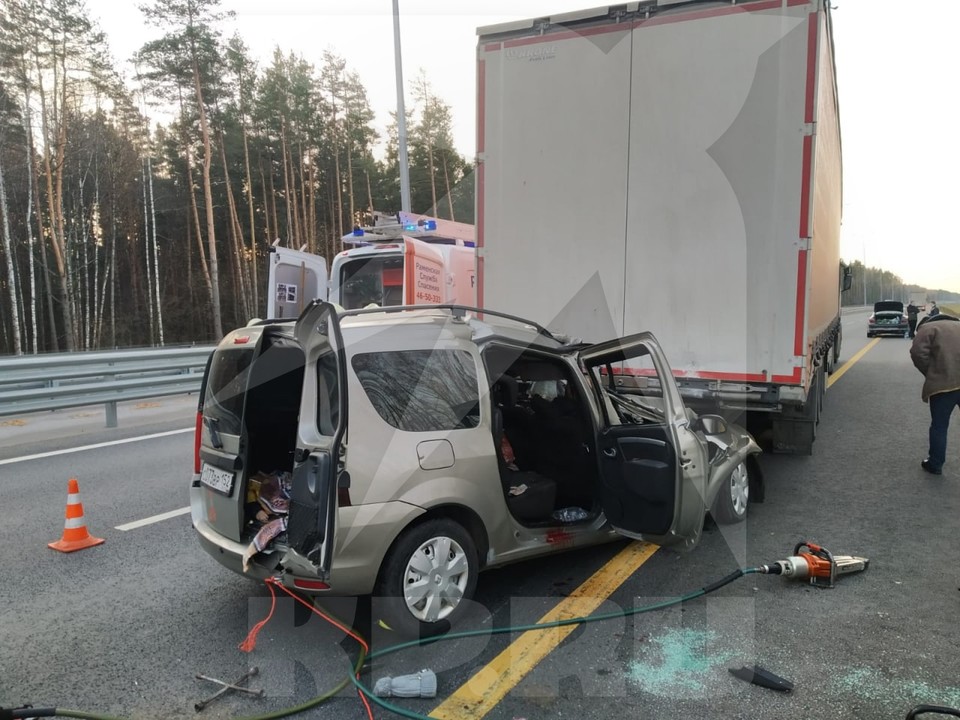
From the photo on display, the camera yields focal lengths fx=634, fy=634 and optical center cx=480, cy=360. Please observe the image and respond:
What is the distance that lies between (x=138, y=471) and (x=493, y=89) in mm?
5199

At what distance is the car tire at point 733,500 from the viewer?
4.74m

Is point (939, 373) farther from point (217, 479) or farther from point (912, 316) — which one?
point (912, 316)

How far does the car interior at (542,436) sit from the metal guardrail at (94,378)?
23.0 ft

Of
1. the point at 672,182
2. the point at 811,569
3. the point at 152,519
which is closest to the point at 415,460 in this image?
the point at 811,569

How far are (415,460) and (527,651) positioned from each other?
1.07 m

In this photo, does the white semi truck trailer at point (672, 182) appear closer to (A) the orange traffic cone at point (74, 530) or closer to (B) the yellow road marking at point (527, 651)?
(B) the yellow road marking at point (527, 651)

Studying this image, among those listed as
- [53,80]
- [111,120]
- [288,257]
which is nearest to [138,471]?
[288,257]

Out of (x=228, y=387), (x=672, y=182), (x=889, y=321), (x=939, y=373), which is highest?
(x=672, y=182)

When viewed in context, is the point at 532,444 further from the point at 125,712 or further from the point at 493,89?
the point at 493,89

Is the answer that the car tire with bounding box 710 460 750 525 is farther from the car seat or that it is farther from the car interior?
the car seat

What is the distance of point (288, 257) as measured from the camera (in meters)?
9.91

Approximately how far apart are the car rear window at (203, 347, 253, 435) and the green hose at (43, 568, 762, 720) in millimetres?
1412

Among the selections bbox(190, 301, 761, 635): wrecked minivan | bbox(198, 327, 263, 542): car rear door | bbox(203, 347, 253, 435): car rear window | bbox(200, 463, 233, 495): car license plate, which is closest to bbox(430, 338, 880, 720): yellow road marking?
bbox(190, 301, 761, 635): wrecked minivan

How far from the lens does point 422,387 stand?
330cm
